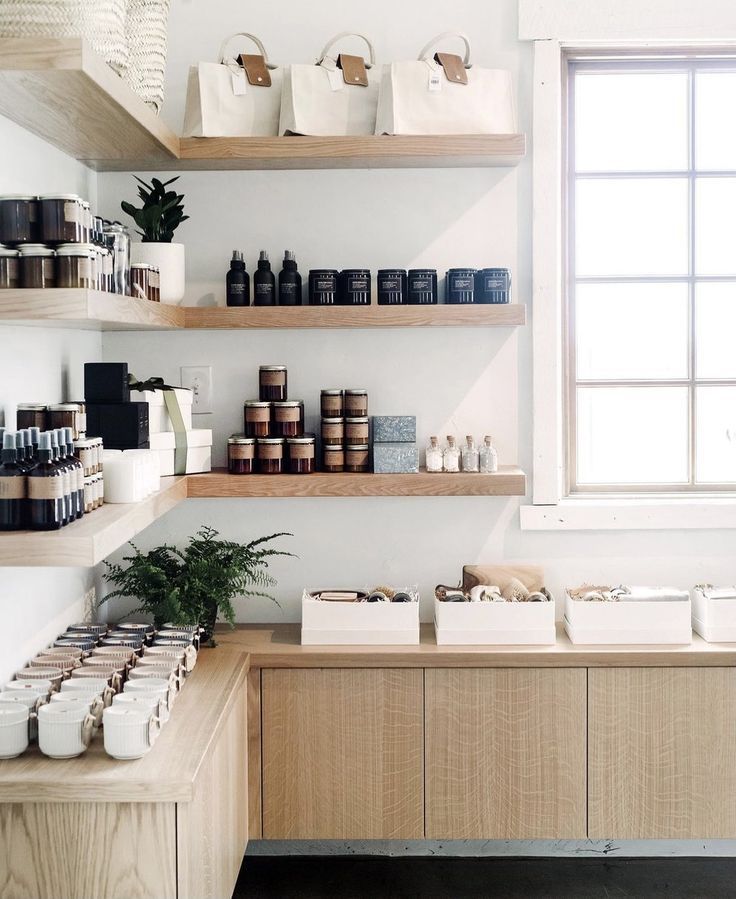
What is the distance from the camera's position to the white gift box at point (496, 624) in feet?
9.70

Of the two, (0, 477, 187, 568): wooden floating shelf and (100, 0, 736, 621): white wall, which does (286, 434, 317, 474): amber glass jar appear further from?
(0, 477, 187, 568): wooden floating shelf

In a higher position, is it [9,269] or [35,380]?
[9,269]

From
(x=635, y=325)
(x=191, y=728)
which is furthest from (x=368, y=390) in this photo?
(x=191, y=728)

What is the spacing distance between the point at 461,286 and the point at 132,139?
101cm

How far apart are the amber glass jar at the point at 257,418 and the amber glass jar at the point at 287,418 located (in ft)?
0.08

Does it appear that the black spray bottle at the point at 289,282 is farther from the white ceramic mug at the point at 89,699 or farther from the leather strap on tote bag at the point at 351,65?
the white ceramic mug at the point at 89,699

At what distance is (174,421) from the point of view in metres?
2.87

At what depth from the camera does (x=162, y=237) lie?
2988 millimetres

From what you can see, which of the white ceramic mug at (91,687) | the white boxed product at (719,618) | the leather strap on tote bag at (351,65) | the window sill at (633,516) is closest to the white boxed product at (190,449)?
the white ceramic mug at (91,687)

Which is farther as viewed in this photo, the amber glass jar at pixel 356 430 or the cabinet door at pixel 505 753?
the amber glass jar at pixel 356 430

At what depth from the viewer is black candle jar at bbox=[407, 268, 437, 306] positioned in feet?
9.87

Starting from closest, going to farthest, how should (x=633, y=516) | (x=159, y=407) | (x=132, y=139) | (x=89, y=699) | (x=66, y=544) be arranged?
(x=66, y=544) → (x=89, y=699) → (x=132, y=139) → (x=159, y=407) → (x=633, y=516)

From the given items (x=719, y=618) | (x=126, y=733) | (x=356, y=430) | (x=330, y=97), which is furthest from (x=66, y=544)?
(x=719, y=618)

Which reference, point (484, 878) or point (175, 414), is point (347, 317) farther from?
A: point (484, 878)
